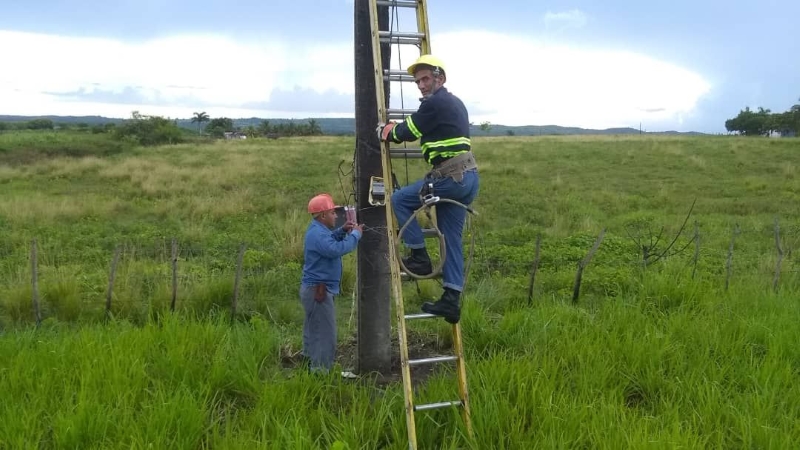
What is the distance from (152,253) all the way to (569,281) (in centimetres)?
731

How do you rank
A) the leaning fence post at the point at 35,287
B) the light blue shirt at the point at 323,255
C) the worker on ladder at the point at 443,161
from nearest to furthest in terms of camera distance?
the worker on ladder at the point at 443,161 → the light blue shirt at the point at 323,255 → the leaning fence post at the point at 35,287

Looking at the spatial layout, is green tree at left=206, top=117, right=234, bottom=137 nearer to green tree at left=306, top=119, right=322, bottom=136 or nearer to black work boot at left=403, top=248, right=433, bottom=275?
green tree at left=306, top=119, right=322, bottom=136

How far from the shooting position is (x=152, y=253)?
11.5 metres

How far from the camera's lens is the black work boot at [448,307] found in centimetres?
463

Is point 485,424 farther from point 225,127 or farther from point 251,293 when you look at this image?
point 225,127

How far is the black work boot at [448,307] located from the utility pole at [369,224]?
3.86ft

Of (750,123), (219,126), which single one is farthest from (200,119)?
(750,123)

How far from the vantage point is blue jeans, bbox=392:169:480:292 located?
4.66m

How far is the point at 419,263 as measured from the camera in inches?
198

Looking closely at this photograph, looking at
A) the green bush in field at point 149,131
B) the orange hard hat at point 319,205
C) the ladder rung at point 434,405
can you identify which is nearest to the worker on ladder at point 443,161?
the ladder rung at point 434,405

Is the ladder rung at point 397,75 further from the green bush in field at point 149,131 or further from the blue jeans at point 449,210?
the green bush in field at point 149,131

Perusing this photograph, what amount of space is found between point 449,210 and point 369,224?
1129mm

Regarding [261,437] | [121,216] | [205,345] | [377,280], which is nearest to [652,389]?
[377,280]

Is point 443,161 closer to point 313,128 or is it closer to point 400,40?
point 400,40
